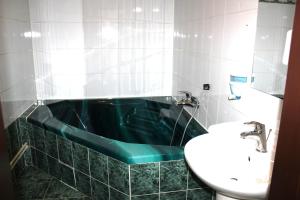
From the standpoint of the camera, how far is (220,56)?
1741 mm

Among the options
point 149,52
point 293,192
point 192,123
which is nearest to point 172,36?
point 149,52

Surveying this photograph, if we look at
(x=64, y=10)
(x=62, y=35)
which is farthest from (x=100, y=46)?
(x=64, y=10)

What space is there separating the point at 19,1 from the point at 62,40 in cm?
55

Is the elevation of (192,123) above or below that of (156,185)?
above

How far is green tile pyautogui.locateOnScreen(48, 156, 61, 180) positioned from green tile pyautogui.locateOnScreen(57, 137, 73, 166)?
0.13m

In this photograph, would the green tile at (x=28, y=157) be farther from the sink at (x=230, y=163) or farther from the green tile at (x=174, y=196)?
the sink at (x=230, y=163)

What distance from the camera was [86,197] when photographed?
2025mm

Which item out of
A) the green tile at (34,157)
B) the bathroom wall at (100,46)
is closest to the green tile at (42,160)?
the green tile at (34,157)

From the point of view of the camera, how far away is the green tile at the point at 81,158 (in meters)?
1.87

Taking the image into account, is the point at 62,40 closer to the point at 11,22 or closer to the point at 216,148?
the point at 11,22

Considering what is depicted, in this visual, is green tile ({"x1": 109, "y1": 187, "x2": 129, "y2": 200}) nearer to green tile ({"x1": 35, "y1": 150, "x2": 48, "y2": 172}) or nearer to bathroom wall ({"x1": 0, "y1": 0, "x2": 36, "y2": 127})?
green tile ({"x1": 35, "y1": 150, "x2": 48, "y2": 172})

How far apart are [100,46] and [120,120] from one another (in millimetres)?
867

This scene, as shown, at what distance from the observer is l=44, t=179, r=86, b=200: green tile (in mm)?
2039

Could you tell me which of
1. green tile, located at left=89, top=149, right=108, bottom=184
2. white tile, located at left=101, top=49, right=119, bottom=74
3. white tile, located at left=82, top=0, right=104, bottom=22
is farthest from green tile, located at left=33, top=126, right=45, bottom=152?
white tile, located at left=82, top=0, right=104, bottom=22
